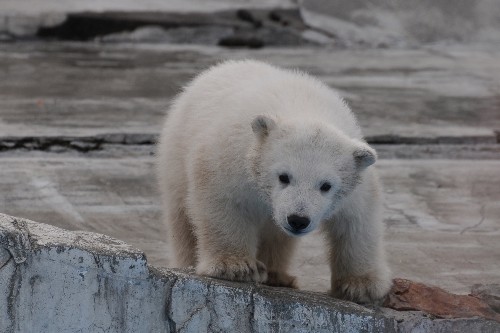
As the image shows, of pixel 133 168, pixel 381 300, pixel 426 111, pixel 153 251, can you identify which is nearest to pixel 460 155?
pixel 426 111

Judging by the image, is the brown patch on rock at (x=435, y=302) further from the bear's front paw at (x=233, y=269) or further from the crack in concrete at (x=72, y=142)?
the crack in concrete at (x=72, y=142)

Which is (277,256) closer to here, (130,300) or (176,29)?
(130,300)

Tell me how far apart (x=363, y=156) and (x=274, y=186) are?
0.38m

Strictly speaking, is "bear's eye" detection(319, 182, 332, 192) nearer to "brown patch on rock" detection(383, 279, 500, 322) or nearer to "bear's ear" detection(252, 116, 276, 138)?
"bear's ear" detection(252, 116, 276, 138)

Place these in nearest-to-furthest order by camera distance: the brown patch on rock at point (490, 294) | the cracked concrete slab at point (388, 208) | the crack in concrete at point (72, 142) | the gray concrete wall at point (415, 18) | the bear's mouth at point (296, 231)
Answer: the bear's mouth at point (296, 231) < the brown patch on rock at point (490, 294) < the cracked concrete slab at point (388, 208) < the crack in concrete at point (72, 142) < the gray concrete wall at point (415, 18)

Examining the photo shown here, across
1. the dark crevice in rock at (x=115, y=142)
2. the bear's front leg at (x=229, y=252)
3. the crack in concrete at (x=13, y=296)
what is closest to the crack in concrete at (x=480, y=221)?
the dark crevice in rock at (x=115, y=142)

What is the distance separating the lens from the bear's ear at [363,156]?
4.15 metres

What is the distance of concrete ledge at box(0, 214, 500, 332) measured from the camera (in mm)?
3797

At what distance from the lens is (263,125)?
13.6 ft

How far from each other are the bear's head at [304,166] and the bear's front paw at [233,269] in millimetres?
301

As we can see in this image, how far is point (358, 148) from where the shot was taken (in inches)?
164

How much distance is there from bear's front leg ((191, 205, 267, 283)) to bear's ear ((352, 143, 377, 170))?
0.52 metres

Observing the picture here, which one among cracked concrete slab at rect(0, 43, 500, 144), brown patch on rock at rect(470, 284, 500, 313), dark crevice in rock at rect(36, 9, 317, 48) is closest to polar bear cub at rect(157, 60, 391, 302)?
brown patch on rock at rect(470, 284, 500, 313)

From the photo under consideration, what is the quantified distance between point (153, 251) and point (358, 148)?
1.84 m
